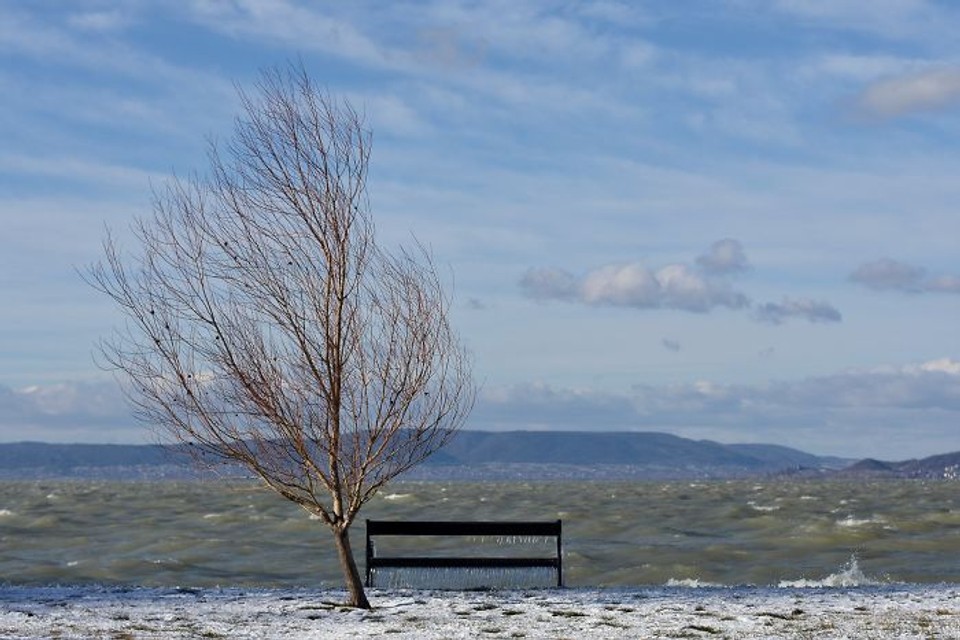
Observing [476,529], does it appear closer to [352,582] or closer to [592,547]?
[352,582]

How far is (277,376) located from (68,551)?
25.4m

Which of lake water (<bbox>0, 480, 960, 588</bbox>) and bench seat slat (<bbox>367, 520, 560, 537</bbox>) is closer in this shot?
bench seat slat (<bbox>367, 520, 560, 537</bbox>)

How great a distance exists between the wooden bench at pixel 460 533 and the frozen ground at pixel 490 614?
101cm

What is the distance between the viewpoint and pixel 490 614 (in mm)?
16031

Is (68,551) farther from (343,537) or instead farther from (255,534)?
(343,537)

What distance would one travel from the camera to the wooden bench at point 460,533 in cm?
1972

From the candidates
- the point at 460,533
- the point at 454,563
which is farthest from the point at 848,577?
the point at 454,563

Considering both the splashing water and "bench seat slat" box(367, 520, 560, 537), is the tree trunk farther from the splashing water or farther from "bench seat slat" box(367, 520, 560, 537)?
the splashing water

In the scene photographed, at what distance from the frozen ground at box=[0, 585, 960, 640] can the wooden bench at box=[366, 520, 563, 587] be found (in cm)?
101

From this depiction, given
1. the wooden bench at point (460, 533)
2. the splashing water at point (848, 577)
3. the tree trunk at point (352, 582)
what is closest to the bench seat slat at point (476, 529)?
the wooden bench at point (460, 533)

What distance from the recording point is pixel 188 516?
5606 cm

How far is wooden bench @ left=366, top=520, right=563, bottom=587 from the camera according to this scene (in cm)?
1972

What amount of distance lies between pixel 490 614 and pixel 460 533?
4.17 m

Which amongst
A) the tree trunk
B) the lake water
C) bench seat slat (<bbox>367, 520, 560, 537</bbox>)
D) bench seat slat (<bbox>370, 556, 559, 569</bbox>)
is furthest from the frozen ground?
the lake water
